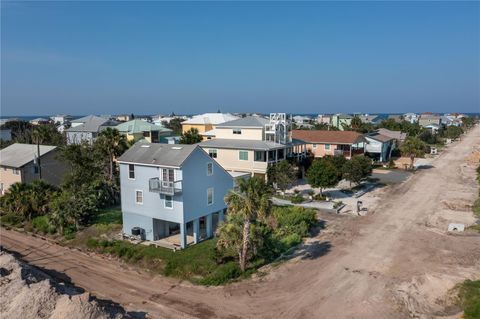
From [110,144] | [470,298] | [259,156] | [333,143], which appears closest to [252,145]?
[259,156]

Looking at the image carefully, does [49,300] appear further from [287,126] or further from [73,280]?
[287,126]

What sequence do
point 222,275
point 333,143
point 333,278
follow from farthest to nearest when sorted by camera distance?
point 333,143 < point 222,275 < point 333,278

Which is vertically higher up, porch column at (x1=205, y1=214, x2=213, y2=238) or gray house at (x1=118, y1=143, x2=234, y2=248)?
gray house at (x1=118, y1=143, x2=234, y2=248)

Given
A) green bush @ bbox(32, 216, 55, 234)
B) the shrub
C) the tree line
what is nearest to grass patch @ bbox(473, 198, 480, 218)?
the shrub

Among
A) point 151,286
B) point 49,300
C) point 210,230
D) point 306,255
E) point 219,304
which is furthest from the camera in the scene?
point 210,230

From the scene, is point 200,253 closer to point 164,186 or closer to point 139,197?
point 164,186

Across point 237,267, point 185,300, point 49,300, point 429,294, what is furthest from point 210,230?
point 429,294

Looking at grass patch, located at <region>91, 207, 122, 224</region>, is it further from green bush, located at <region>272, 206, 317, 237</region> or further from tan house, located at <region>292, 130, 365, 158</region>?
tan house, located at <region>292, 130, 365, 158</region>
